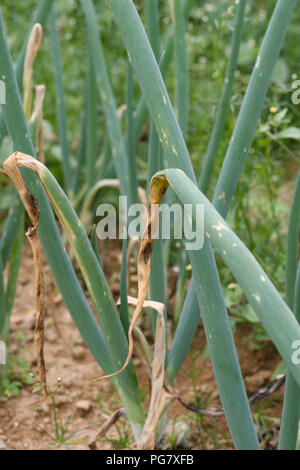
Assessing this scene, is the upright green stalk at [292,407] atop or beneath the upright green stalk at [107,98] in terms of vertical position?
beneath

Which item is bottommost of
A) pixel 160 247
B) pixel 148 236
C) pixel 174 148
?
pixel 160 247

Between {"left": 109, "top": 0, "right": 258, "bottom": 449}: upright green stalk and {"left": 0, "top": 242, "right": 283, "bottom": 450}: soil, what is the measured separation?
0.41 metres

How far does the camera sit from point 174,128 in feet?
2.44

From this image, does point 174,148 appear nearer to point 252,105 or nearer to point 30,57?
point 252,105

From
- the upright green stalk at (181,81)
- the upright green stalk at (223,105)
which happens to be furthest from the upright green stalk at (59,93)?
the upright green stalk at (223,105)

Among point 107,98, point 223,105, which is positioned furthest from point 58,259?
point 107,98

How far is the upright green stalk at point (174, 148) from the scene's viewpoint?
732 millimetres

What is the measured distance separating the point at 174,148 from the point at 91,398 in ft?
2.56

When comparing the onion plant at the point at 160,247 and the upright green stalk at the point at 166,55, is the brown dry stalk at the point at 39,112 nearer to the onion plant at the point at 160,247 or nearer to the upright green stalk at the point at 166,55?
the onion plant at the point at 160,247

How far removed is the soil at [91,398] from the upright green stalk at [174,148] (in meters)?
0.41

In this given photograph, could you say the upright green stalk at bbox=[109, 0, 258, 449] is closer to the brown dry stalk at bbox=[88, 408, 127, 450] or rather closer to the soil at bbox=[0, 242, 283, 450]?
the brown dry stalk at bbox=[88, 408, 127, 450]

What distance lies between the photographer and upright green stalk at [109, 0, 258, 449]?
0.73 m

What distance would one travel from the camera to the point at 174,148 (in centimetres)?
74

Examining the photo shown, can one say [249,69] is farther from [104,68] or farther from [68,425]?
[68,425]
